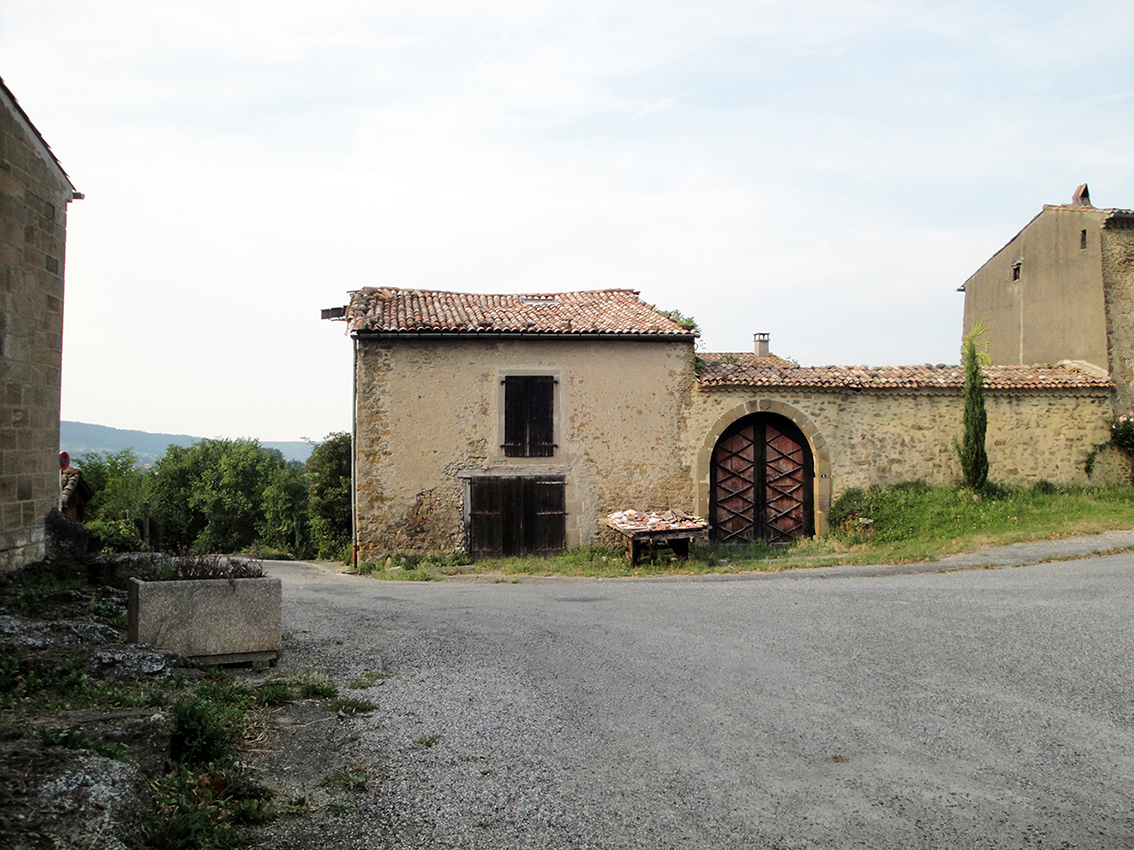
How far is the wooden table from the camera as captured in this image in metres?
14.2

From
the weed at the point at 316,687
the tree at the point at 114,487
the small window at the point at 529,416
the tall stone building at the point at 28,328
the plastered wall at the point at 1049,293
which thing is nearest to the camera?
the weed at the point at 316,687

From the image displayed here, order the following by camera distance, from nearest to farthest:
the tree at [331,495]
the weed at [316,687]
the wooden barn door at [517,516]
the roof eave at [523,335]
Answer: the weed at [316,687]
the roof eave at [523,335]
the wooden barn door at [517,516]
the tree at [331,495]

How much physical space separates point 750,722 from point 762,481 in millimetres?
12312

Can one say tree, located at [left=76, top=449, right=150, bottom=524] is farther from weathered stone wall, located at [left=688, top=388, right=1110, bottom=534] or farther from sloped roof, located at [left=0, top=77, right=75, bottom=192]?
sloped roof, located at [left=0, top=77, right=75, bottom=192]

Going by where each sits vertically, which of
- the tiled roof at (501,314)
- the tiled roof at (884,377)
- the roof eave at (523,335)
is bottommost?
the tiled roof at (884,377)

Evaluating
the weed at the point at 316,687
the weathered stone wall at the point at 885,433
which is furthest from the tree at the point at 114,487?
the weed at the point at 316,687

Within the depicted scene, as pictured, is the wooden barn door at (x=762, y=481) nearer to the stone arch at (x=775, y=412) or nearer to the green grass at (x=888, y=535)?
the stone arch at (x=775, y=412)

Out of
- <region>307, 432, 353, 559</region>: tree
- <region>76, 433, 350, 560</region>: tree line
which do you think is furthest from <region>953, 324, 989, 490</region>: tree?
<region>76, 433, 350, 560</region>: tree line

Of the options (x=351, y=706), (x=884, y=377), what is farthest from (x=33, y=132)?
(x=884, y=377)

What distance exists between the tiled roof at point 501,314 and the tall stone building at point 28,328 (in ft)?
23.6

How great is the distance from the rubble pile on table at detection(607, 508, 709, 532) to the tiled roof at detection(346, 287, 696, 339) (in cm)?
369

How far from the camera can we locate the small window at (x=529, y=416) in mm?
16375

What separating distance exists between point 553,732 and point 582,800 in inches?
37.4

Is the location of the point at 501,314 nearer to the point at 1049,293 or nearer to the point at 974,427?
the point at 974,427
